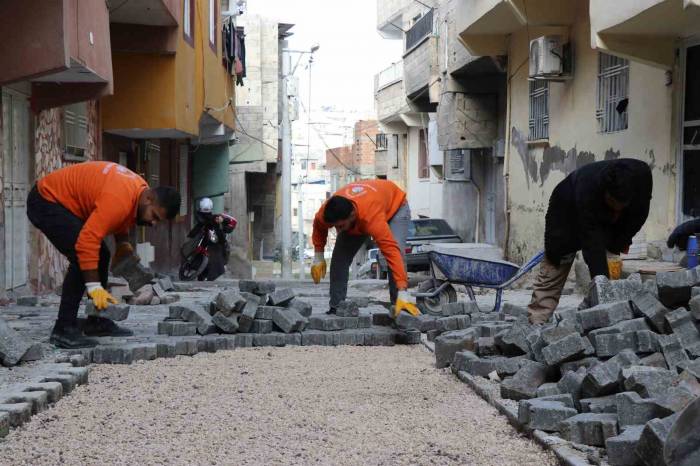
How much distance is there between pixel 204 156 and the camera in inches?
984

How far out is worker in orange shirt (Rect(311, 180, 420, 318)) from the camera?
8062mm

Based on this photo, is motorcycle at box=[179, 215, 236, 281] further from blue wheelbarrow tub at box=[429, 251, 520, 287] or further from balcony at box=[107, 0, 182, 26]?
blue wheelbarrow tub at box=[429, 251, 520, 287]

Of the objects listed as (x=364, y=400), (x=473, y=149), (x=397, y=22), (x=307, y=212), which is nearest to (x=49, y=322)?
(x=364, y=400)

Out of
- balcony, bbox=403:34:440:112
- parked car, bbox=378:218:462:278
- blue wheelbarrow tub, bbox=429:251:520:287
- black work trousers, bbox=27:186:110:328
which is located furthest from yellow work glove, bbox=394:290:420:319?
balcony, bbox=403:34:440:112

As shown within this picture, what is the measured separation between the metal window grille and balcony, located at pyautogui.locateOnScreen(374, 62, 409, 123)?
1735cm

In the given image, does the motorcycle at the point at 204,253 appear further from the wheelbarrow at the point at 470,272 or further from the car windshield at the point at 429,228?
the wheelbarrow at the point at 470,272

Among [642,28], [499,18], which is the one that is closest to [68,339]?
[642,28]

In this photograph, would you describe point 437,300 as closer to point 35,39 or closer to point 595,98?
point 35,39

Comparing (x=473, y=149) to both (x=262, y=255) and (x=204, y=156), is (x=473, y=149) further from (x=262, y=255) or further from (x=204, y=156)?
(x=262, y=255)

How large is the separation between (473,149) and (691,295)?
682 inches

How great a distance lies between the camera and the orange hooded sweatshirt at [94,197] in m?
6.87

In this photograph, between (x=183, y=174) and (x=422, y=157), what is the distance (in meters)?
11.3

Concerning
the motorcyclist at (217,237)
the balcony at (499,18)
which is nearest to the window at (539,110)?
the balcony at (499,18)

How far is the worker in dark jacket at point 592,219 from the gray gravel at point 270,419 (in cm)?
115
